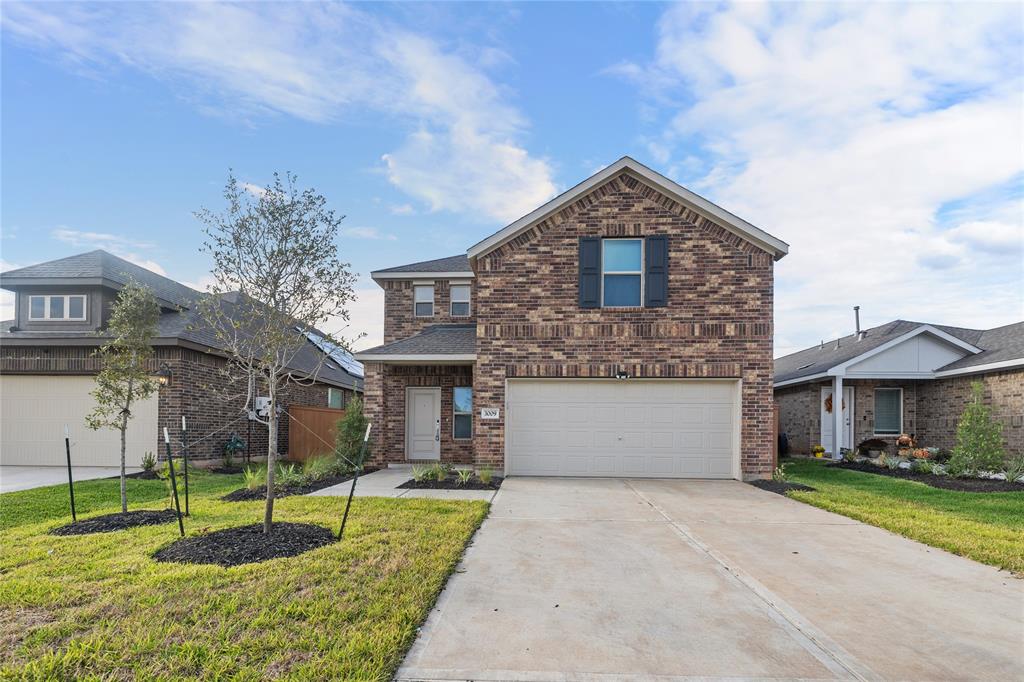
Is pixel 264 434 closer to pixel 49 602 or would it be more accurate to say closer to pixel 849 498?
pixel 49 602

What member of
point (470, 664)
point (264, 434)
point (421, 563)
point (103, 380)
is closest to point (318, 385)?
point (264, 434)

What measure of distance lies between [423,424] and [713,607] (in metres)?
11.1

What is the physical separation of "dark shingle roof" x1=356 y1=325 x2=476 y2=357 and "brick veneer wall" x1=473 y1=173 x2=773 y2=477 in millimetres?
1397

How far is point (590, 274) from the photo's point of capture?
12.0 metres

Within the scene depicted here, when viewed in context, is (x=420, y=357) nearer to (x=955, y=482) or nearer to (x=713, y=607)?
(x=713, y=607)

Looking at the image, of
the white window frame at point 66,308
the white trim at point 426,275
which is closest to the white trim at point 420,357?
the white trim at point 426,275

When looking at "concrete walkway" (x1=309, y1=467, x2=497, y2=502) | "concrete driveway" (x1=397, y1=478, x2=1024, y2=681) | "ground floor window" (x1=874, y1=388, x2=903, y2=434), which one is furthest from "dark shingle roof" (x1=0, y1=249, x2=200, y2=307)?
"ground floor window" (x1=874, y1=388, x2=903, y2=434)

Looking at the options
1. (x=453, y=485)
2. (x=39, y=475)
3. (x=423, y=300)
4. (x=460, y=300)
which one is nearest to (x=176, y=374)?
(x=39, y=475)

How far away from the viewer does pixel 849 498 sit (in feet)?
31.8

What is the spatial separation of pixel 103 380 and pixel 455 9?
862 centimetres

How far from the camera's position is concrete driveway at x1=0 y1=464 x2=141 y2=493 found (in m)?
10.5

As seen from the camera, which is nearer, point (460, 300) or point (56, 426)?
point (56, 426)

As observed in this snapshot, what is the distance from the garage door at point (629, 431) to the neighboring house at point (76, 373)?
7222mm

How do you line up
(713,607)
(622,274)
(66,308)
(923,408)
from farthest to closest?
(923,408) → (66,308) → (622,274) → (713,607)
